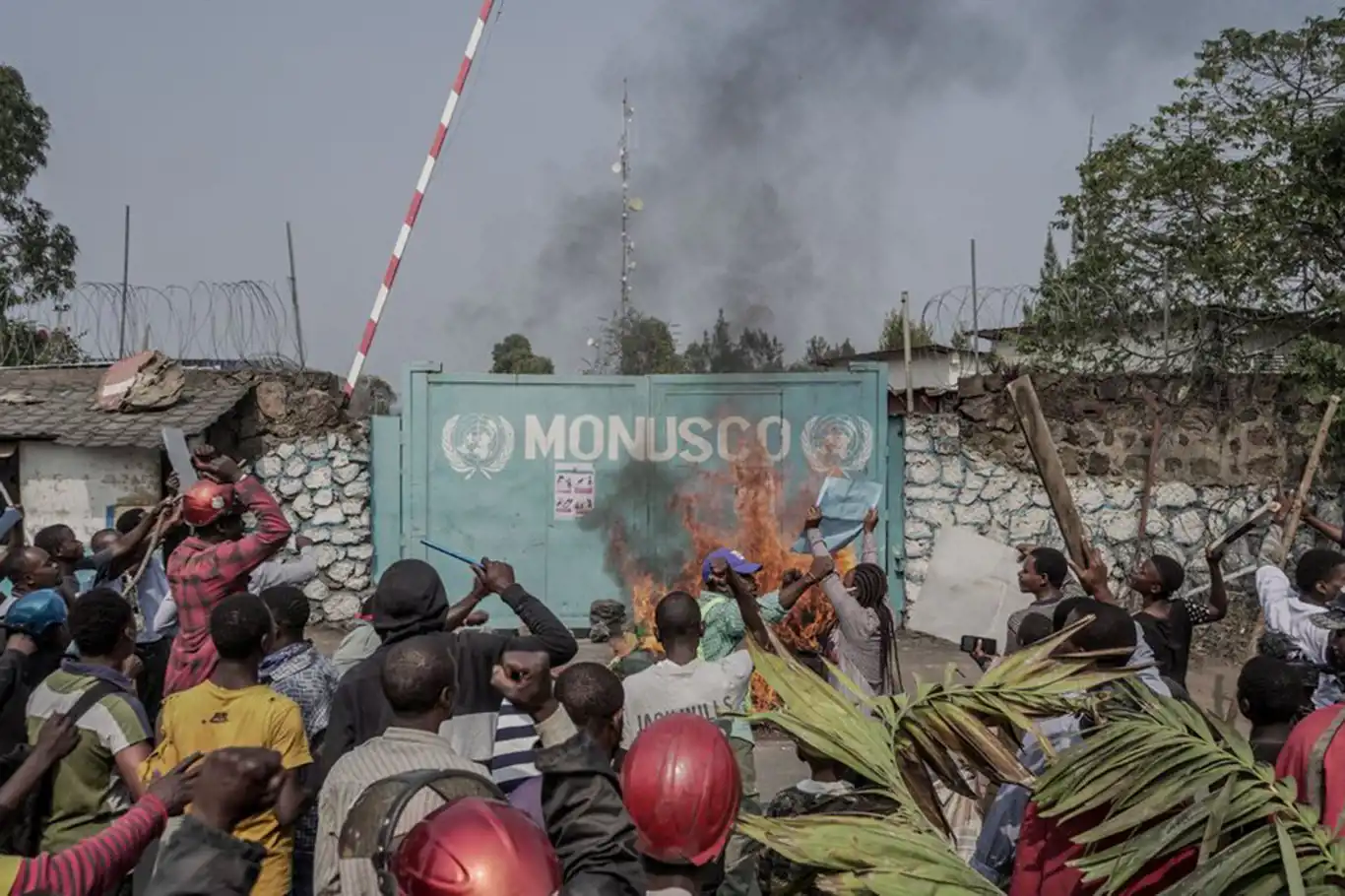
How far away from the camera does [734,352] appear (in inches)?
520

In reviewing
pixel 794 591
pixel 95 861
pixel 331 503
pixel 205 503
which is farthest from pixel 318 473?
pixel 95 861

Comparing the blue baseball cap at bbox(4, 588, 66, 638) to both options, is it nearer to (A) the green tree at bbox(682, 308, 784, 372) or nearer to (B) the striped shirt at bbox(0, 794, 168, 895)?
(B) the striped shirt at bbox(0, 794, 168, 895)

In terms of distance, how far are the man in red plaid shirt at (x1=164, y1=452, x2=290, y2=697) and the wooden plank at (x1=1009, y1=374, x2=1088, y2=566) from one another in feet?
11.3

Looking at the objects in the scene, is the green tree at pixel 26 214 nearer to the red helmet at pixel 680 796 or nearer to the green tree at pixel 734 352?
the green tree at pixel 734 352

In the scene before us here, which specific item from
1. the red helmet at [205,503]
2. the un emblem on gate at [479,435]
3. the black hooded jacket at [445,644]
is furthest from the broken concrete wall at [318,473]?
the black hooded jacket at [445,644]

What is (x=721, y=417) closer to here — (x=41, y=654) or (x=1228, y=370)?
(x=1228, y=370)

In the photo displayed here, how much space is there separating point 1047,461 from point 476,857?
4.84 metres

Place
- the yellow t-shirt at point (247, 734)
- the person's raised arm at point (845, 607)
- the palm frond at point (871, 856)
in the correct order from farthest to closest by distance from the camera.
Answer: the person's raised arm at point (845, 607), the yellow t-shirt at point (247, 734), the palm frond at point (871, 856)

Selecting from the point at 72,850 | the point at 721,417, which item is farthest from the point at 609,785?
the point at 721,417

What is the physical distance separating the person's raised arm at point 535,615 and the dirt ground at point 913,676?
2.69 m

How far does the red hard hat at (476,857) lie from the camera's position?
1.90 meters

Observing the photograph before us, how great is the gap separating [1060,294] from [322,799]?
411 inches

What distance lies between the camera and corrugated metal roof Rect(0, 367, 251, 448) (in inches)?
424

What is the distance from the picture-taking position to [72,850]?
2539 millimetres
